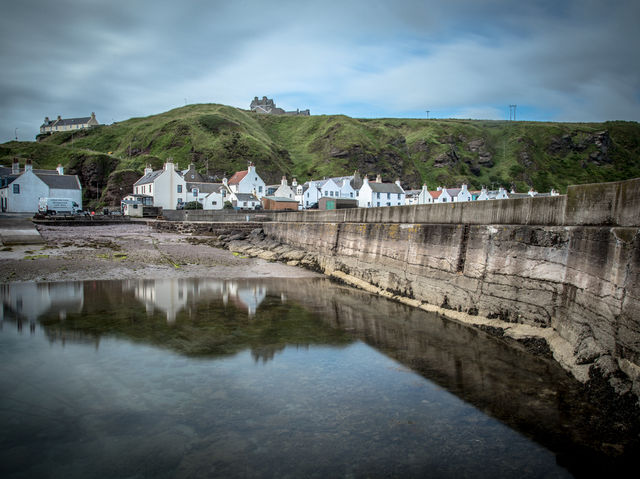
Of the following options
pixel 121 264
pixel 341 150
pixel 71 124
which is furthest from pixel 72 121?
pixel 121 264

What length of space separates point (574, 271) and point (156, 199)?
66070 mm

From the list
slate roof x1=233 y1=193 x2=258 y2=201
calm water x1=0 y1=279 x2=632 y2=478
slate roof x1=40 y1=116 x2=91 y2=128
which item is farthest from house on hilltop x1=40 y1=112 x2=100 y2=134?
calm water x1=0 y1=279 x2=632 y2=478

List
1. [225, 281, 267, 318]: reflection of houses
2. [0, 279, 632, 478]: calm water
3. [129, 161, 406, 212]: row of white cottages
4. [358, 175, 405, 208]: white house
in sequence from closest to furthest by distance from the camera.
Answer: [0, 279, 632, 478]: calm water, [225, 281, 267, 318]: reflection of houses, [129, 161, 406, 212]: row of white cottages, [358, 175, 405, 208]: white house

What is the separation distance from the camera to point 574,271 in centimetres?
756

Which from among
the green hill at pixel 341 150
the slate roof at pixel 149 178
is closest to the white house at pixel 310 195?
the green hill at pixel 341 150

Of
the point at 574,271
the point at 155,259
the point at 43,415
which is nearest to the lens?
the point at 43,415

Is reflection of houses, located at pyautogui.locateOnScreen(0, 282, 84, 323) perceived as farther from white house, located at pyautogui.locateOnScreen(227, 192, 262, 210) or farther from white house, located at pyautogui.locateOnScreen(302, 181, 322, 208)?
white house, located at pyautogui.locateOnScreen(302, 181, 322, 208)

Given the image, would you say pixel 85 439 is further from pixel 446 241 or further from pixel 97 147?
pixel 97 147

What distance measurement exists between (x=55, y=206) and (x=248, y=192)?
109ft

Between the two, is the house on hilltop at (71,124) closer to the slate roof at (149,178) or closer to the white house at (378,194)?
the slate roof at (149,178)

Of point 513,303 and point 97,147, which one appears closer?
point 513,303

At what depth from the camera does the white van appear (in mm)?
49981

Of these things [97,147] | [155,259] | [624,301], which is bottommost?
[155,259]

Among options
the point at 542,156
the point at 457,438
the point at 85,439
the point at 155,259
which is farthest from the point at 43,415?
the point at 542,156
